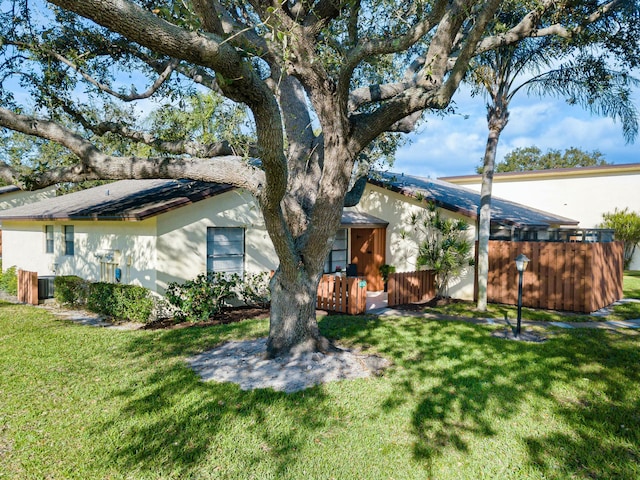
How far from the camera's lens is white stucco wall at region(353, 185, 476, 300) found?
567 inches

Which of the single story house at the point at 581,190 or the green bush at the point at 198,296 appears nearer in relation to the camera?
the green bush at the point at 198,296

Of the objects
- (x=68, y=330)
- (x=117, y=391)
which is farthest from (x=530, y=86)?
(x=68, y=330)

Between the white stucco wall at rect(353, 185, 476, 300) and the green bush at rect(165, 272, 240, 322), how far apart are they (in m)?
6.70

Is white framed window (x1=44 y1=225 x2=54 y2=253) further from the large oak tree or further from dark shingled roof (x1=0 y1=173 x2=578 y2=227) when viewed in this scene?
the large oak tree

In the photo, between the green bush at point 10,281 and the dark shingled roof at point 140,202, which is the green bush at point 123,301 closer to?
the dark shingled roof at point 140,202

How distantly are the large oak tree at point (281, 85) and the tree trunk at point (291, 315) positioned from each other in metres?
0.02

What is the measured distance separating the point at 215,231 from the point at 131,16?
852 centimetres

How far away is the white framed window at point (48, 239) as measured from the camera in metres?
15.4

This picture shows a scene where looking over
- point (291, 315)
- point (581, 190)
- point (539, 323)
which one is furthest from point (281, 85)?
point (581, 190)

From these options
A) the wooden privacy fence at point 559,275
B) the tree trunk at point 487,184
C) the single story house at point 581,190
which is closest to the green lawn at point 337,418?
the tree trunk at point 487,184

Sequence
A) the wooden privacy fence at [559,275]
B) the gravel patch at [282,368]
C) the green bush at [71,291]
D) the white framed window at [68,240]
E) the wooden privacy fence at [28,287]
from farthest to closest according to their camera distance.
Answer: the white framed window at [68,240] → the wooden privacy fence at [28,287] → the green bush at [71,291] → the wooden privacy fence at [559,275] → the gravel patch at [282,368]

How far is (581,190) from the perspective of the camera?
24344mm

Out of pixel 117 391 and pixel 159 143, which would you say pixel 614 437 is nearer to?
pixel 117 391

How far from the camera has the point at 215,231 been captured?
37.9 ft
